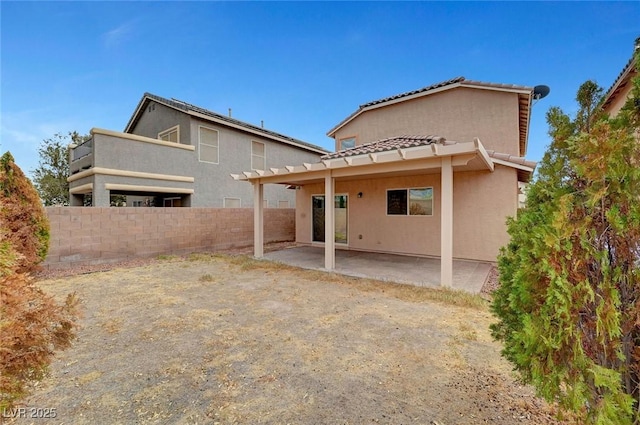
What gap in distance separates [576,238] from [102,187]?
14.5 metres

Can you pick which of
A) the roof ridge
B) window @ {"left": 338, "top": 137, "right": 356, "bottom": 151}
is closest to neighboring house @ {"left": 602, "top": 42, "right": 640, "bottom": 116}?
the roof ridge

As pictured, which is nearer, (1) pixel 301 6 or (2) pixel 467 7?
(2) pixel 467 7

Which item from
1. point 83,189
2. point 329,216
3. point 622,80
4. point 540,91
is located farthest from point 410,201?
point 83,189

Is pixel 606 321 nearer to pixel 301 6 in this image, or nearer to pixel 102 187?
pixel 301 6

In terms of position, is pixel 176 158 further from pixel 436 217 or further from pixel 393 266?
pixel 436 217

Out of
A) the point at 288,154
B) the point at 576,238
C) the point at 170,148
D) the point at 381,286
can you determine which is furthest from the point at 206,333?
the point at 288,154

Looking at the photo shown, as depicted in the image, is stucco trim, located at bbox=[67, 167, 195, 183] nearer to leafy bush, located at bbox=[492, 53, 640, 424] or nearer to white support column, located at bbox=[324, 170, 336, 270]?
white support column, located at bbox=[324, 170, 336, 270]

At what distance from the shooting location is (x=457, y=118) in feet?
37.7

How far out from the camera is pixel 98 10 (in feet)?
29.5

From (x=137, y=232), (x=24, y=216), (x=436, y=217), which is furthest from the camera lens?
(x=137, y=232)

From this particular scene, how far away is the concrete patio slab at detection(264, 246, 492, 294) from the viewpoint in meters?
7.37

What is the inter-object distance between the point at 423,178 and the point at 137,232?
11130 millimetres

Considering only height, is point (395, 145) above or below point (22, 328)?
above

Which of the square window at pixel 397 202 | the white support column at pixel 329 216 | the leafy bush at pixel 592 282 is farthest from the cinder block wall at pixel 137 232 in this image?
the leafy bush at pixel 592 282
